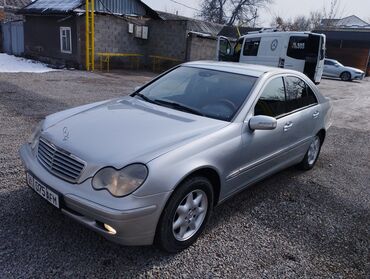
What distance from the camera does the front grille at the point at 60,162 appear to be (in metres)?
2.54

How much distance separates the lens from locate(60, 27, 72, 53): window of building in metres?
17.7

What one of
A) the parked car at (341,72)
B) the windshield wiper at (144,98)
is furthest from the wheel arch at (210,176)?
the parked car at (341,72)

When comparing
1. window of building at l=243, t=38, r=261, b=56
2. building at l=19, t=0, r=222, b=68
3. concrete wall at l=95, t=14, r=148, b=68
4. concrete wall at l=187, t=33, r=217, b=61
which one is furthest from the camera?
concrete wall at l=187, t=33, r=217, b=61

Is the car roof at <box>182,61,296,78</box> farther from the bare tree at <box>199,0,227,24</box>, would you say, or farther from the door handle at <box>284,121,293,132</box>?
the bare tree at <box>199,0,227,24</box>

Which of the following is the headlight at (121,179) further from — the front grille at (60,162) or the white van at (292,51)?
the white van at (292,51)

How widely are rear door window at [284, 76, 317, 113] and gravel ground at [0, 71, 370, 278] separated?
104 centimetres

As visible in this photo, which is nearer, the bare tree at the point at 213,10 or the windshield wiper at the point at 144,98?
the windshield wiper at the point at 144,98

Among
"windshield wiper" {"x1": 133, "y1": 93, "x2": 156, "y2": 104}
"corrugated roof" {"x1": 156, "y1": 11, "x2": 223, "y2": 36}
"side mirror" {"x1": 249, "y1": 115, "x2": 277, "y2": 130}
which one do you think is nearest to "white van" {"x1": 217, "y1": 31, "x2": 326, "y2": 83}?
"corrugated roof" {"x1": 156, "y1": 11, "x2": 223, "y2": 36}

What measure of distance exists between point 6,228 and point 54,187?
76 cm

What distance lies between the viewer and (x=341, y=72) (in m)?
22.8

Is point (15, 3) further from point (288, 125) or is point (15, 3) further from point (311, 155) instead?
point (288, 125)

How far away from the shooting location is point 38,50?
19.8 metres

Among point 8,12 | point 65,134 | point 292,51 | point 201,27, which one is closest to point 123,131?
point 65,134

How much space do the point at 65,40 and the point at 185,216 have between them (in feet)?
57.2
